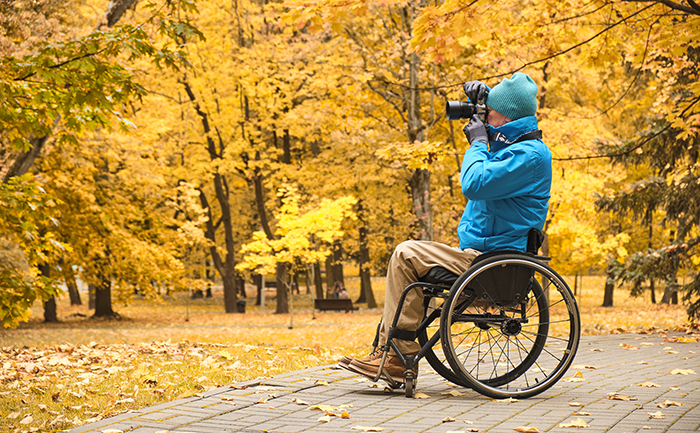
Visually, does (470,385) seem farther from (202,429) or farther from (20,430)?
(20,430)

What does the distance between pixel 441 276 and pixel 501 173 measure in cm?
67

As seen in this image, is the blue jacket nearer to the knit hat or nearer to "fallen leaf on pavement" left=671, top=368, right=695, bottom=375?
the knit hat

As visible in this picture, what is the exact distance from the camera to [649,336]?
7289mm

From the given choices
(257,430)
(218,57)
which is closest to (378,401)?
(257,430)

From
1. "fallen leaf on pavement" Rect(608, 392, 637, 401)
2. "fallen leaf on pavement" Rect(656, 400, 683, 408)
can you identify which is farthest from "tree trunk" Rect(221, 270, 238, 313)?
"fallen leaf on pavement" Rect(656, 400, 683, 408)

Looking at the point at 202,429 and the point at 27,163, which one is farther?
the point at 27,163

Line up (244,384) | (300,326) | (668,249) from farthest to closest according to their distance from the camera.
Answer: (300,326) → (668,249) → (244,384)

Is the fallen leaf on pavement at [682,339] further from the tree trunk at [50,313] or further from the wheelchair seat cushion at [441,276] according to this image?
the tree trunk at [50,313]

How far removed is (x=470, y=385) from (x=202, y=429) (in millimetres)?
1472

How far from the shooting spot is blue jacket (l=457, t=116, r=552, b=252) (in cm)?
344

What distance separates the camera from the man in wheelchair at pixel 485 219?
3500mm

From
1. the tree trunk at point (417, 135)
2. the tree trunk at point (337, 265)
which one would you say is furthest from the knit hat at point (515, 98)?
the tree trunk at point (337, 265)

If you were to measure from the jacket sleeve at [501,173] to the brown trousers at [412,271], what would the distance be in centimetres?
37

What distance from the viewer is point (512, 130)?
3.69 metres
